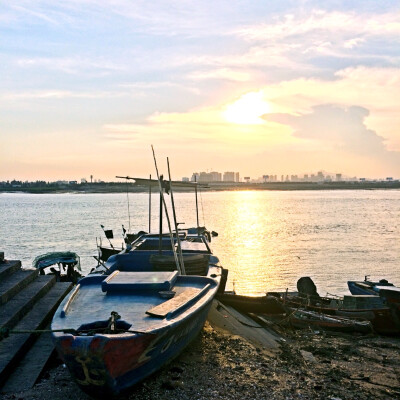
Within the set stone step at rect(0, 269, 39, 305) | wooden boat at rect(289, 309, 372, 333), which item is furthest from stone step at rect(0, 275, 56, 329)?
wooden boat at rect(289, 309, 372, 333)

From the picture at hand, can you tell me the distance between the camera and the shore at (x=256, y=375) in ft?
25.9

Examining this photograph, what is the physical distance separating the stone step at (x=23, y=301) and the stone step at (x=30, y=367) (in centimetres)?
69

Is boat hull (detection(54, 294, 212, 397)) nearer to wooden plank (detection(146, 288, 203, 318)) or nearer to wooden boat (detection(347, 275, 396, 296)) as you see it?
wooden plank (detection(146, 288, 203, 318))

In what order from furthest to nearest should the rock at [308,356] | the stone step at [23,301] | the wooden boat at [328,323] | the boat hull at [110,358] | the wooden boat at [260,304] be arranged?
the wooden boat at [260,304] → the wooden boat at [328,323] → the rock at [308,356] → the stone step at [23,301] → the boat hull at [110,358]

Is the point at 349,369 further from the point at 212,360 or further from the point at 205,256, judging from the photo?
the point at 205,256

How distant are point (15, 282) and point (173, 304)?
4.53 m

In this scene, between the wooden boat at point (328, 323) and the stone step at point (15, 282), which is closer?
the stone step at point (15, 282)

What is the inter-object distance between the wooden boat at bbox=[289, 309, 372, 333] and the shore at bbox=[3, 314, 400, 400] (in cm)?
201

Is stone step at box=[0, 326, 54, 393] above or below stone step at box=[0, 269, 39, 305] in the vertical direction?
below

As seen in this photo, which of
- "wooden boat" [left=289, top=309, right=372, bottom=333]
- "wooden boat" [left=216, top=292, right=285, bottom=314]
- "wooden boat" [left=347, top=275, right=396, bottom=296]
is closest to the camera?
"wooden boat" [left=289, top=309, right=372, bottom=333]

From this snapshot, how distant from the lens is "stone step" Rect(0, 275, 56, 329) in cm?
912

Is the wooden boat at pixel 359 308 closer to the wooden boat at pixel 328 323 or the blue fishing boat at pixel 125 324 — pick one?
the wooden boat at pixel 328 323

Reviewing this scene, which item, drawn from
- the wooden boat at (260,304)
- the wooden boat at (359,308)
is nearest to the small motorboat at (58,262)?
the wooden boat at (260,304)

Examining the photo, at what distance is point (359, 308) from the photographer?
16.9 meters
